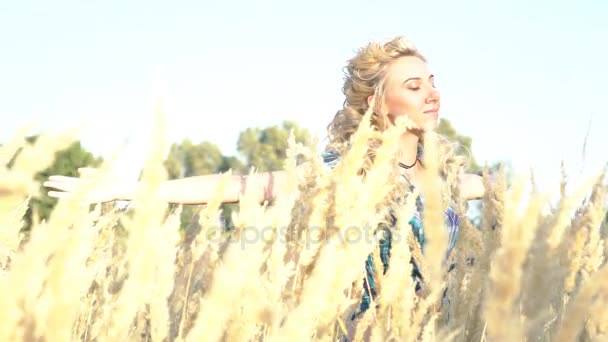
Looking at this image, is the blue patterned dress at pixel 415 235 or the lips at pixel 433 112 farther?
the lips at pixel 433 112

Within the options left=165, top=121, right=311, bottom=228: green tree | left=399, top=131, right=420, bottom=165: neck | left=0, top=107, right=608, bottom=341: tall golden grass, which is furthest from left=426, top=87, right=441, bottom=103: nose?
left=165, top=121, right=311, bottom=228: green tree

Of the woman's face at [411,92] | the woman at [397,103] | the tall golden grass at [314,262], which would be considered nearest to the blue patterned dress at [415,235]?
the woman at [397,103]

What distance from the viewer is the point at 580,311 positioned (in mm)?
696

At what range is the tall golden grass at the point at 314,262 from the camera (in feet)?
2.23

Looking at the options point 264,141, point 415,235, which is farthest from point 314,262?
point 264,141

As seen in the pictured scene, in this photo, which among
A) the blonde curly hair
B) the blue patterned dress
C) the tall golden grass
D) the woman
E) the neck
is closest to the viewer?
the tall golden grass

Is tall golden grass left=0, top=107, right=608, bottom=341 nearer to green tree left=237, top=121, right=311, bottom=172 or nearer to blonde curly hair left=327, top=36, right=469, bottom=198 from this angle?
blonde curly hair left=327, top=36, right=469, bottom=198

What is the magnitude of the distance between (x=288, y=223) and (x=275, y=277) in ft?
0.71

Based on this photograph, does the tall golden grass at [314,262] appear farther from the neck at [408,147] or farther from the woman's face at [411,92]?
the neck at [408,147]

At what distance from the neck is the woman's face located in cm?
13

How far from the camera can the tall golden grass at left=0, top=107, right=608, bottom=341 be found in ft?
2.23

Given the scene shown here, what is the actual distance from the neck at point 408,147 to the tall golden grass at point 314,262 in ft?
7.25

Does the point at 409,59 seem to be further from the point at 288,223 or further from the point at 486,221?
the point at 288,223

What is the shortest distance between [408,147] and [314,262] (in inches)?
111
